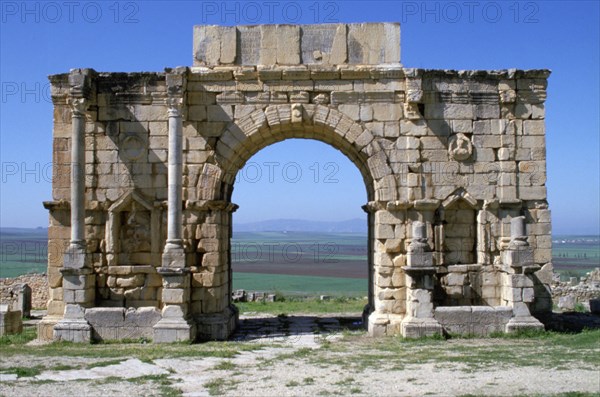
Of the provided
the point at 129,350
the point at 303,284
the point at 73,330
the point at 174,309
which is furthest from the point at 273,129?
the point at 303,284

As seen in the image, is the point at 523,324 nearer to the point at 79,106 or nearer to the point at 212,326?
the point at 212,326

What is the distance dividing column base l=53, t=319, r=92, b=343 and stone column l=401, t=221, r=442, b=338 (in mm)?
5918

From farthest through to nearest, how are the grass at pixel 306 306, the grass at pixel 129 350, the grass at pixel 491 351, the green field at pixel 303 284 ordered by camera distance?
1. the green field at pixel 303 284
2. the grass at pixel 306 306
3. the grass at pixel 129 350
4. the grass at pixel 491 351

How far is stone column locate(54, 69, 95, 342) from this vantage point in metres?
12.6

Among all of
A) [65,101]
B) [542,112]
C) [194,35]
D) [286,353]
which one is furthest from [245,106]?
[542,112]

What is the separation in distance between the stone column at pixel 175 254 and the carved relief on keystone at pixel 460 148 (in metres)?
5.34

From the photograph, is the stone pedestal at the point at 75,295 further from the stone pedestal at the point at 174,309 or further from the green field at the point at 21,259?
the green field at the point at 21,259

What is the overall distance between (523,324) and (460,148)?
141 inches

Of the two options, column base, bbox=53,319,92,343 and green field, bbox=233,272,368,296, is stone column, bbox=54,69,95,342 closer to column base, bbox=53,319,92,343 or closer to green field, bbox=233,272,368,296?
column base, bbox=53,319,92,343

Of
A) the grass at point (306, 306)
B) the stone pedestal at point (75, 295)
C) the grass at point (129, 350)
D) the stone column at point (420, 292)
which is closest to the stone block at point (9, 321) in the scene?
the grass at point (129, 350)

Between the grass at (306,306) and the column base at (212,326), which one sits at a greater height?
the column base at (212,326)

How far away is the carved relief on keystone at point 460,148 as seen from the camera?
1336 cm

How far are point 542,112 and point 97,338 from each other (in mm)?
9778

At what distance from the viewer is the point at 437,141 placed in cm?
1346
